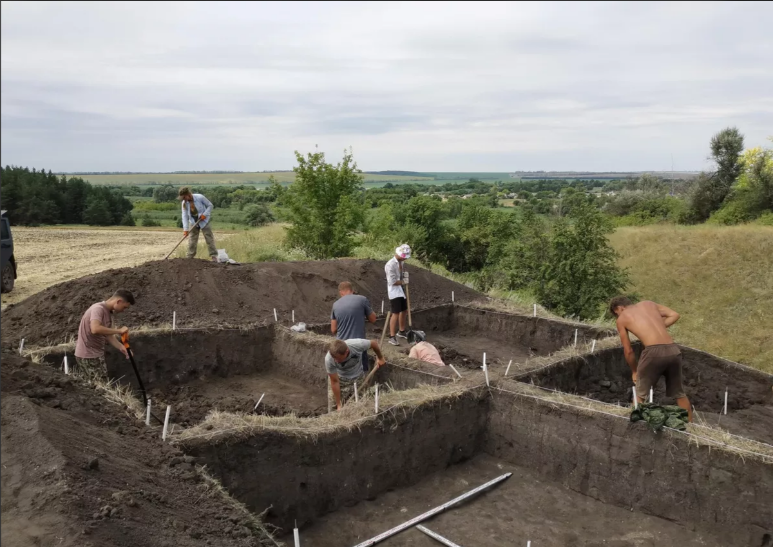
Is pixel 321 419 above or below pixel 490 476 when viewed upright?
above

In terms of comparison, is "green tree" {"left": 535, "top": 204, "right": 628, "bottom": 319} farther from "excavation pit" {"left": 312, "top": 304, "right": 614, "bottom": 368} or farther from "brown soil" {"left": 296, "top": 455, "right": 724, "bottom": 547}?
"brown soil" {"left": 296, "top": 455, "right": 724, "bottom": 547}

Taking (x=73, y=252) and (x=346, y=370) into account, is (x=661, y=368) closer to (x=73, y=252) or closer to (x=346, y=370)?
(x=346, y=370)

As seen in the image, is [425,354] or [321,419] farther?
[425,354]

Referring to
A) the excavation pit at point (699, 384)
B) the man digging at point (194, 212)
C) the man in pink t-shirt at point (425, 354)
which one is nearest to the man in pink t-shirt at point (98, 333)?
the man in pink t-shirt at point (425, 354)

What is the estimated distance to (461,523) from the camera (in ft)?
17.1

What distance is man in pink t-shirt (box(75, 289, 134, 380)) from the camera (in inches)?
229

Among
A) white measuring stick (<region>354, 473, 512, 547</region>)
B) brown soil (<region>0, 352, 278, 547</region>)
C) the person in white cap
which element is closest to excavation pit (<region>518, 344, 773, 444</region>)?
white measuring stick (<region>354, 473, 512, 547</region>)

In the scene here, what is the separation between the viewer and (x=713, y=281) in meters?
22.6

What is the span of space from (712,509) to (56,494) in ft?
16.2

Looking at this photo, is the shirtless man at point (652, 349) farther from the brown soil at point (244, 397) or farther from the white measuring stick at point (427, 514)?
the brown soil at point (244, 397)

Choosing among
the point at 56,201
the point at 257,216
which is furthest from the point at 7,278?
the point at 257,216

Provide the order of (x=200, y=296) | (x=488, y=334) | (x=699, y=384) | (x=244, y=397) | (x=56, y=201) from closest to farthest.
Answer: (x=244, y=397), (x=699, y=384), (x=200, y=296), (x=488, y=334), (x=56, y=201)

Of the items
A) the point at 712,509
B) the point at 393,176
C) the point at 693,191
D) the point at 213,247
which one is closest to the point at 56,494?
the point at 712,509

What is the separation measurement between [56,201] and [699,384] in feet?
110
